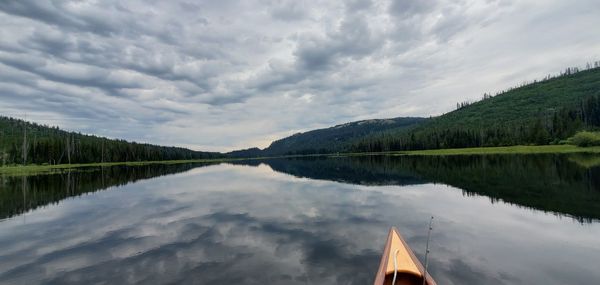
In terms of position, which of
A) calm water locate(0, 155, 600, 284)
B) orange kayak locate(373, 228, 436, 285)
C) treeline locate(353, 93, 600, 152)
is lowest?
calm water locate(0, 155, 600, 284)

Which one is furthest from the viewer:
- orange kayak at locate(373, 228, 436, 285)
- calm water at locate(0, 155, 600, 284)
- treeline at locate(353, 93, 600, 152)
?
treeline at locate(353, 93, 600, 152)

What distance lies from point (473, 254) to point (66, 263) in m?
21.2

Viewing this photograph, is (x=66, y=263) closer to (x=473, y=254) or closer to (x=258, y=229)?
(x=258, y=229)

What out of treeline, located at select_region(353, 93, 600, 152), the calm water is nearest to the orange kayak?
the calm water

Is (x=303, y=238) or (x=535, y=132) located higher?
(x=535, y=132)

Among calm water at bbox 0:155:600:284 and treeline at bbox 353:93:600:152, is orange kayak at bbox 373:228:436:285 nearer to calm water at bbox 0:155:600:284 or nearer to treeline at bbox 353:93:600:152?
calm water at bbox 0:155:600:284

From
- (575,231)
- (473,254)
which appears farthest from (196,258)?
(575,231)

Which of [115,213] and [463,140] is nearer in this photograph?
[115,213]

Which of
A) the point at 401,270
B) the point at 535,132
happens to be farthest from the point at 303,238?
the point at 535,132

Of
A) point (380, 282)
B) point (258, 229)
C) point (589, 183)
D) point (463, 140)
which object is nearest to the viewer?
point (380, 282)

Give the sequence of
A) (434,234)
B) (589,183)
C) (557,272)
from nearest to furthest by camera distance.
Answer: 1. (557,272)
2. (434,234)
3. (589,183)

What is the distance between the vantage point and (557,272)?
12156mm

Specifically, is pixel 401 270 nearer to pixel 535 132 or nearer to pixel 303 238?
pixel 303 238

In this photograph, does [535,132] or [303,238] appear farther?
[535,132]
